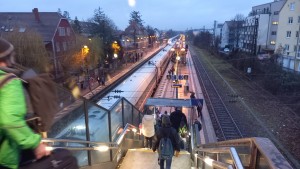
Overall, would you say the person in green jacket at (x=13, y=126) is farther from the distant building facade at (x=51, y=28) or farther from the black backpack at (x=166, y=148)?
the distant building facade at (x=51, y=28)

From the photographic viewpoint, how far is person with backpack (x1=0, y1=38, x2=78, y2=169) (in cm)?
161

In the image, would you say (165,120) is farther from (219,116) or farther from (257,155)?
(219,116)

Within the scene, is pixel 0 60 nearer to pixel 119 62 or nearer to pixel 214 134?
pixel 214 134

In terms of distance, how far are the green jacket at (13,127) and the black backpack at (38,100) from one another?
0.23 feet

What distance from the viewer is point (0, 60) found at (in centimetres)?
176

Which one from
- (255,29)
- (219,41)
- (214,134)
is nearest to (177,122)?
(214,134)

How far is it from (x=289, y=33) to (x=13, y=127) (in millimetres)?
42226

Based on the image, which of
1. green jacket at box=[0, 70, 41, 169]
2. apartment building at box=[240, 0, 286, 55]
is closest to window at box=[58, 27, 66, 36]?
apartment building at box=[240, 0, 286, 55]

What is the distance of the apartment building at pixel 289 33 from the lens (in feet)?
116

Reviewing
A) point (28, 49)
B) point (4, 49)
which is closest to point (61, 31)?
point (28, 49)

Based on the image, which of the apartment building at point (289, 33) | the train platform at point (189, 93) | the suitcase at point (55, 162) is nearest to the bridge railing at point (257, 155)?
the suitcase at point (55, 162)

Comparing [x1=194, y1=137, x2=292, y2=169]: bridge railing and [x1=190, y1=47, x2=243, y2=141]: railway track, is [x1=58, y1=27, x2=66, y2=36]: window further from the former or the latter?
[x1=194, y1=137, x2=292, y2=169]: bridge railing

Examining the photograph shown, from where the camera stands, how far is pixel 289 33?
3797cm

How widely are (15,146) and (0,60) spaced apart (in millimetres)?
560
